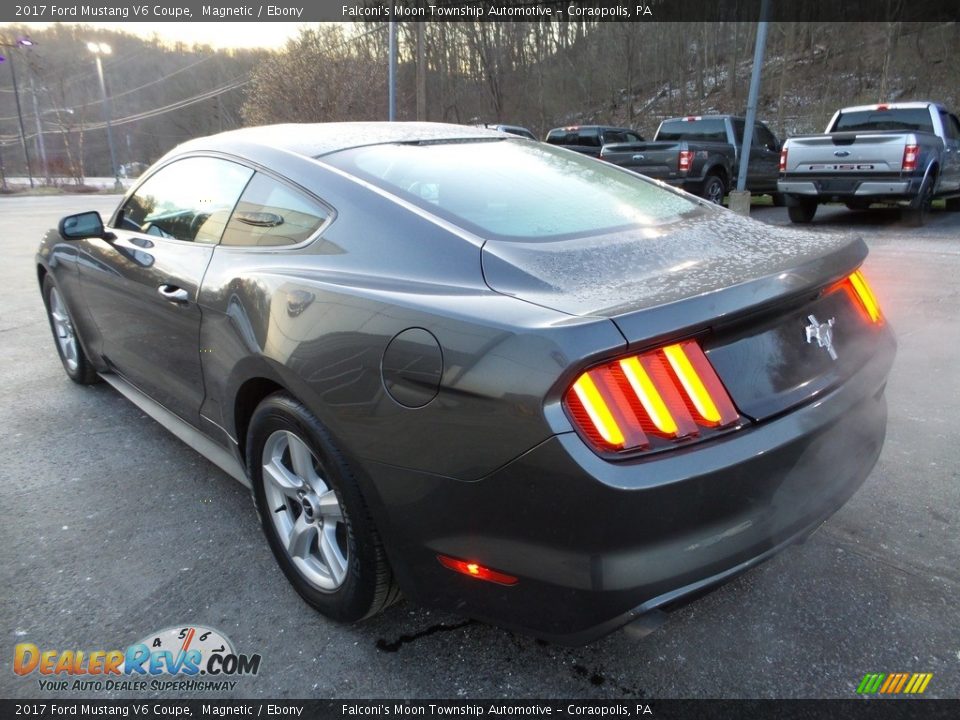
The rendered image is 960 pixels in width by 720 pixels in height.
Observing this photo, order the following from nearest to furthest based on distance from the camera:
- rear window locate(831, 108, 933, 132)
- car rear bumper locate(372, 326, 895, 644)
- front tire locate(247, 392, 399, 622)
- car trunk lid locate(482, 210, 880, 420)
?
1. car rear bumper locate(372, 326, 895, 644)
2. car trunk lid locate(482, 210, 880, 420)
3. front tire locate(247, 392, 399, 622)
4. rear window locate(831, 108, 933, 132)

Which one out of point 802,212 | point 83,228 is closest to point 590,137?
point 802,212

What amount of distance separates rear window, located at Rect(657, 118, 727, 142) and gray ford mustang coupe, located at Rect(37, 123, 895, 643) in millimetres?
12851

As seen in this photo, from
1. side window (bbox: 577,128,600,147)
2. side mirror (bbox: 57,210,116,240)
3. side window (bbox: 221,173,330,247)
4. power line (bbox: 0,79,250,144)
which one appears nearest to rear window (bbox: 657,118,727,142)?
side window (bbox: 577,128,600,147)

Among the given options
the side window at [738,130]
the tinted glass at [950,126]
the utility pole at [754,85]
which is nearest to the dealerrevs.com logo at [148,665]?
the utility pole at [754,85]

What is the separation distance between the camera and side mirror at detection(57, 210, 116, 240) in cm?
339

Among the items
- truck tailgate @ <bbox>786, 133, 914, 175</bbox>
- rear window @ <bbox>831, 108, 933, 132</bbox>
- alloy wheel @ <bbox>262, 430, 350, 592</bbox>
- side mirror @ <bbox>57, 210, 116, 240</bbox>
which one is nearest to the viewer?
alloy wheel @ <bbox>262, 430, 350, 592</bbox>

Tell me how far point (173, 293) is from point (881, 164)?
10.5 m

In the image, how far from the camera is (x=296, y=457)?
7.30 feet

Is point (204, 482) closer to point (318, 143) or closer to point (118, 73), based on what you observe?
point (318, 143)

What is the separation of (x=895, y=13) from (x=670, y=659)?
35.8 m

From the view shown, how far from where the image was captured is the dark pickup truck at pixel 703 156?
12195 millimetres

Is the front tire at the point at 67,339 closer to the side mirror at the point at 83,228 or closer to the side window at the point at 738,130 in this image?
the side mirror at the point at 83,228

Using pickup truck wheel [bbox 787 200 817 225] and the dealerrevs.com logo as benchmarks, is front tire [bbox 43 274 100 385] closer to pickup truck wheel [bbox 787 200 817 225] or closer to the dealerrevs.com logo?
the dealerrevs.com logo

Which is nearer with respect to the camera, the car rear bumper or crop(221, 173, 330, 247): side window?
the car rear bumper
